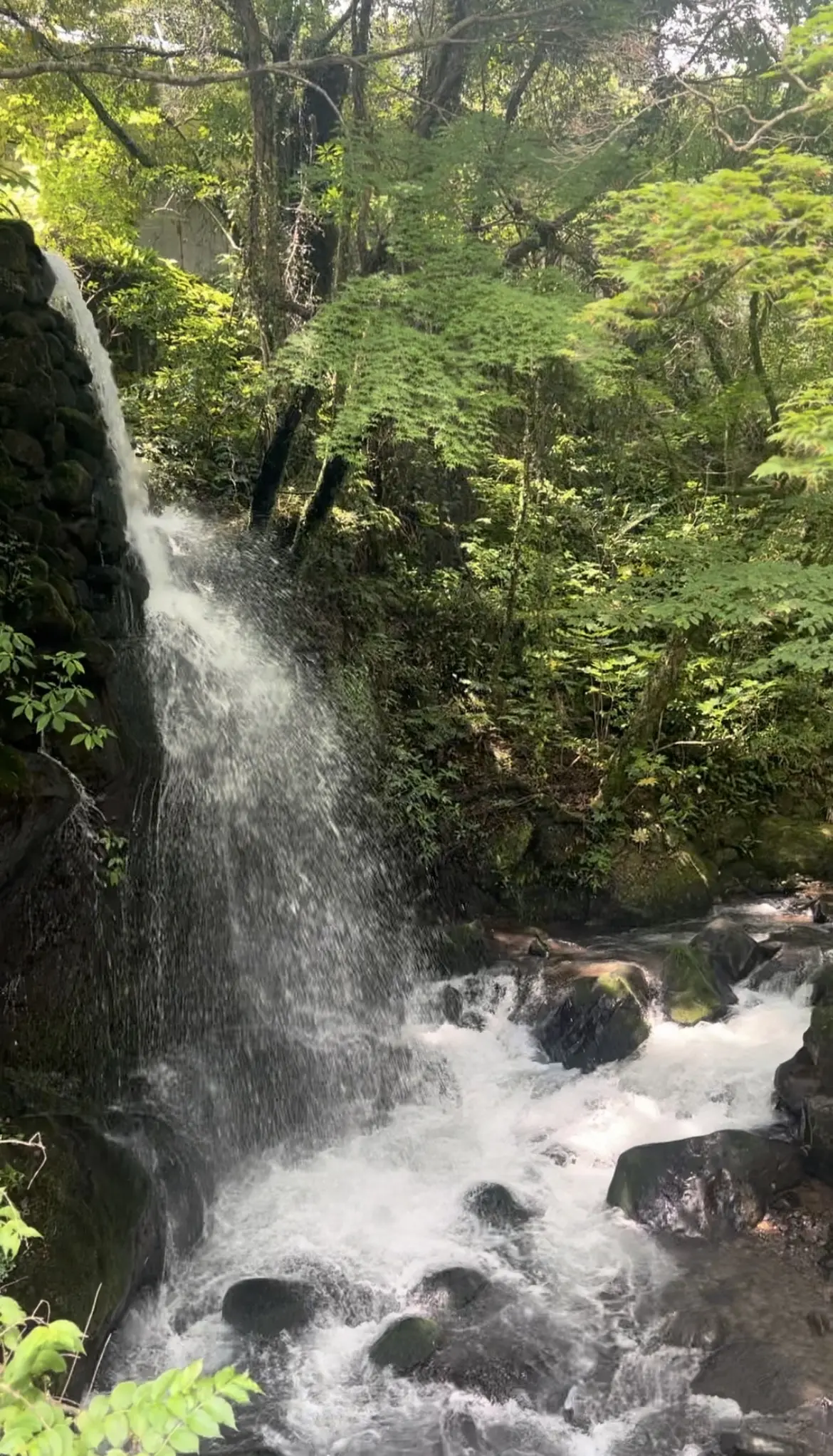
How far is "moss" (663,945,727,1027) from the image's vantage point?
8.18 meters

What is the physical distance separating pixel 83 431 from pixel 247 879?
428 cm

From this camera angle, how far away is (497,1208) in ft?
20.7

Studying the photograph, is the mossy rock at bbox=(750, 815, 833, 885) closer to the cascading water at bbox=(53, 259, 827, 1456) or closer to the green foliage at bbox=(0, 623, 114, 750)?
the cascading water at bbox=(53, 259, 827, 1456)

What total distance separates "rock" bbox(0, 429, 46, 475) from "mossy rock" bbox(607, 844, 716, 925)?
298 inches

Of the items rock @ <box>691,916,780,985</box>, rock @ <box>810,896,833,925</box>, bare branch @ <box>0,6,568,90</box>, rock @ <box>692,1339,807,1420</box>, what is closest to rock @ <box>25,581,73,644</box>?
bare branch @ <box>0,6,568,90</box>

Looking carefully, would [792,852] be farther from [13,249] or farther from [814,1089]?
[13,249]

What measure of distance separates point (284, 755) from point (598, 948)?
13.0ft

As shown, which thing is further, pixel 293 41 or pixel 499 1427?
pixel 293 41

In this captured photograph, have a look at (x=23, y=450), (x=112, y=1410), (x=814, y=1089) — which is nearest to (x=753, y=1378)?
(x=814, y=1089)

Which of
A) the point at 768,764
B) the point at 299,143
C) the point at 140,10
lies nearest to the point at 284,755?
the point at 768,764

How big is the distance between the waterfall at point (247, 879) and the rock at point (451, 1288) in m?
1.96

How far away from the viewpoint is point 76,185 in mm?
11945

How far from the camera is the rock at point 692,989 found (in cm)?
819

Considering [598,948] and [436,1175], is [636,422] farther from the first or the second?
[436,1175]
